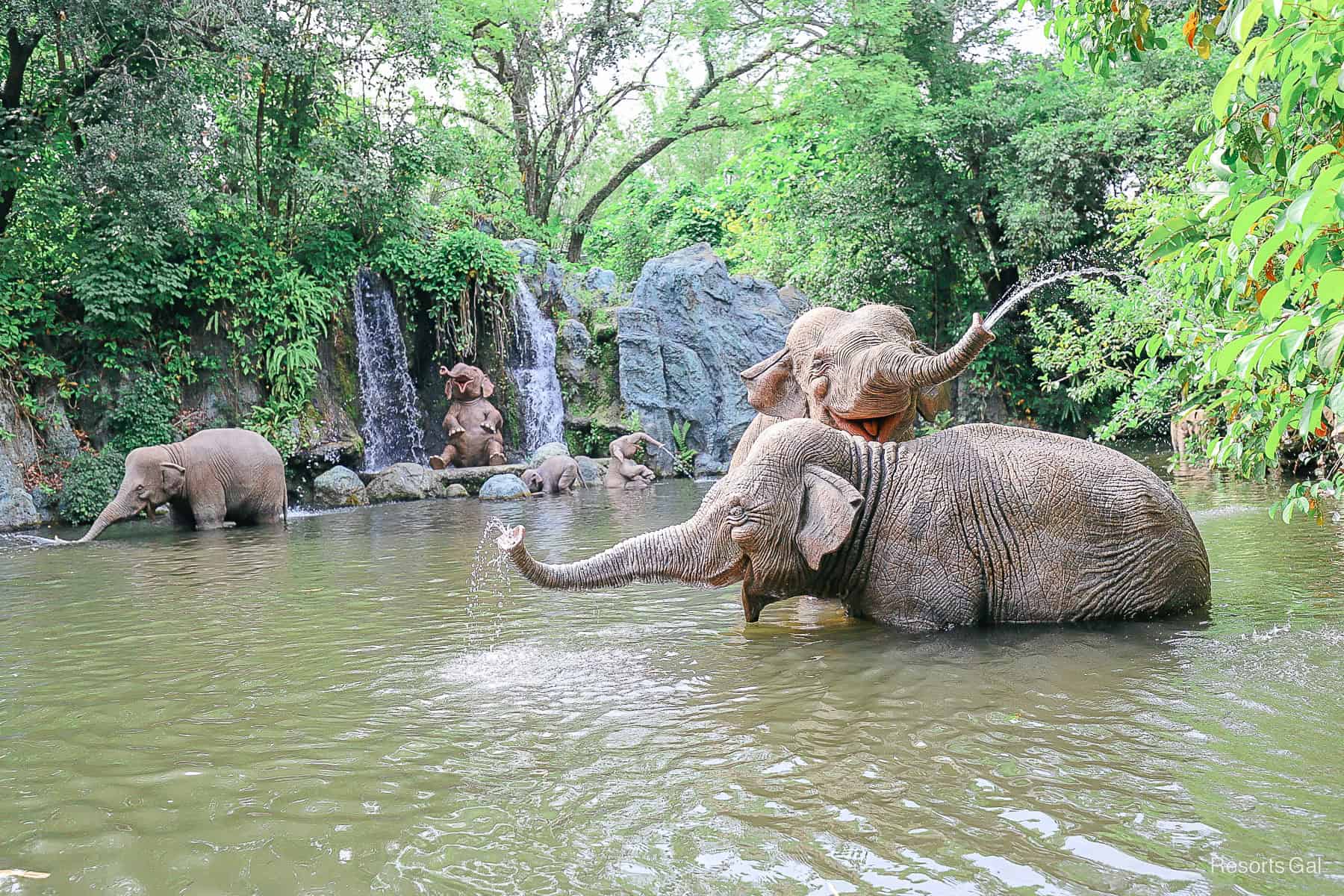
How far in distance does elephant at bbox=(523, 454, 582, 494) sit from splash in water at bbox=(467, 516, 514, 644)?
8.48m

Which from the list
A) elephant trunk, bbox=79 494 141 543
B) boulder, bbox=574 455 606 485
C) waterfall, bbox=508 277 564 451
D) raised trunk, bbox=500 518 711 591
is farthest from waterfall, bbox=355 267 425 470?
raised trunk, bbox=500 518 711 591

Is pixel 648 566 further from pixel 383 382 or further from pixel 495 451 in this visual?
pixel 383 382

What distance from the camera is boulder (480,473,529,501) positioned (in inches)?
701

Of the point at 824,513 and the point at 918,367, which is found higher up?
the point at 918,367

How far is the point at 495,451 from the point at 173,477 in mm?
7216

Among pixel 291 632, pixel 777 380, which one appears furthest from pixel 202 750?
pixel 777 380

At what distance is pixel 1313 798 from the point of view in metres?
2.98

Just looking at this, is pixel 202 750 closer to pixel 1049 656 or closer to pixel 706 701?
pixel 706 701

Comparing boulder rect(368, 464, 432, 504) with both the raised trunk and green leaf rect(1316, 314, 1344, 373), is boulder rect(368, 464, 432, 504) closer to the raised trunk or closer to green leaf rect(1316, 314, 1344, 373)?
the raised trunk

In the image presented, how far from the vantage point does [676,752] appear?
3670 millimetres

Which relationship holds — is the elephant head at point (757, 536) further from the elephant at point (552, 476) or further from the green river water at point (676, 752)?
the elephant at point (552, 476)

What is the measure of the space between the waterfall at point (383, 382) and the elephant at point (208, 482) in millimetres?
6067

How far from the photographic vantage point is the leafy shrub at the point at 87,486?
15.8 metres

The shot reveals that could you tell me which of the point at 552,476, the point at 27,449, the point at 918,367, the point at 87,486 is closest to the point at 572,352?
the point at 552,476
